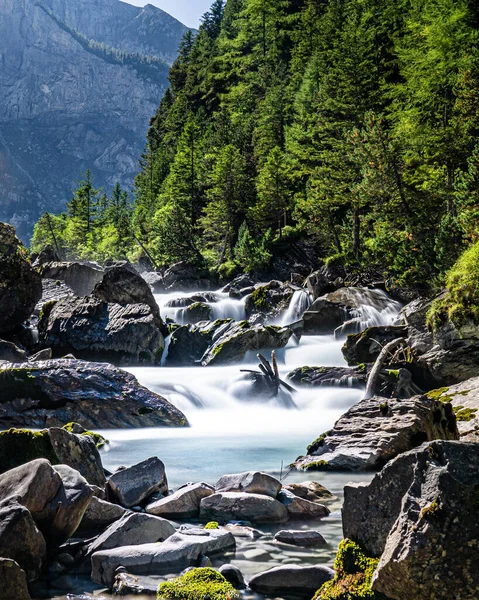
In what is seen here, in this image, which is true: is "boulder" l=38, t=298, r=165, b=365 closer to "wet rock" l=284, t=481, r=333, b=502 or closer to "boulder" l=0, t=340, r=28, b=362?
"boulder" l=0, t=340, r=28, b=362

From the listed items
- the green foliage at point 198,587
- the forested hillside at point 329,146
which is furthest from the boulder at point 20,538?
the forested hillside at point 329,146

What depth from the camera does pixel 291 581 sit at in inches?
245

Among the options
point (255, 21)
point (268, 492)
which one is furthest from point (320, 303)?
point (255, 21)

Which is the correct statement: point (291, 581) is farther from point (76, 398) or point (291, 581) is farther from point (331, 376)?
point (331, 376)

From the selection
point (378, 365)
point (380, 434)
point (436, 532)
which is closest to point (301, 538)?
point (436, 532)

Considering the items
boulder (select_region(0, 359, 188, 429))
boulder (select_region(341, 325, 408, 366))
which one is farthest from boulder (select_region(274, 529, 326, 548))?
boulder (select_region(341, 325, 408, 366))

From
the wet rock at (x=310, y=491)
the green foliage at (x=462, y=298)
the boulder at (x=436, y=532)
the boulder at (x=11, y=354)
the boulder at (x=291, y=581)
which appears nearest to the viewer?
the boulder at (x=436, y=532)

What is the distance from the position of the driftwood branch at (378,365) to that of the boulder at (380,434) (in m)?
6.24

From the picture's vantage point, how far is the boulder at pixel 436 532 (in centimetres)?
394

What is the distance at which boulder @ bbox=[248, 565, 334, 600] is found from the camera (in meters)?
6.13

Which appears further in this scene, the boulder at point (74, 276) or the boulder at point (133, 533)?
the boulder at point (74, 276)

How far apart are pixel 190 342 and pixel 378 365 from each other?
442 inches

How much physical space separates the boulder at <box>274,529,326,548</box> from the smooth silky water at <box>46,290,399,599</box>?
0.13 meters

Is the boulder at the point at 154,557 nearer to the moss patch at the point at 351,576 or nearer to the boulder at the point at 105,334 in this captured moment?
the moss patch at the point at 351,576
